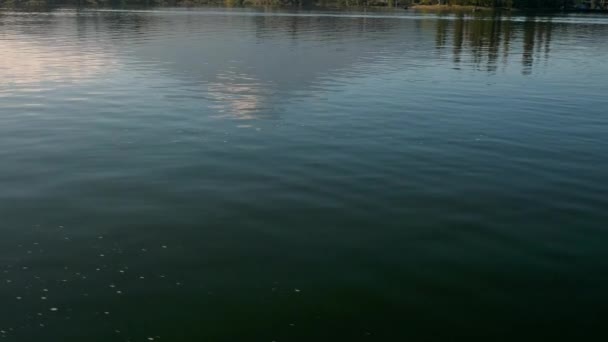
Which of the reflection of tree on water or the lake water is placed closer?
the lake water

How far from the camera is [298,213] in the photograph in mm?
18906

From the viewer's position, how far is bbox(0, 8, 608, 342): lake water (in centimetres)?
1278

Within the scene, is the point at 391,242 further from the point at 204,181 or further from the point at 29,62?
the point at 29,62

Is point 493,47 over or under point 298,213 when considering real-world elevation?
over

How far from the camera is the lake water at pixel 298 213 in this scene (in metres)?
12.8

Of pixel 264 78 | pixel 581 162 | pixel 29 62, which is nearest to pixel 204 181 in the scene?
pixel 581 162

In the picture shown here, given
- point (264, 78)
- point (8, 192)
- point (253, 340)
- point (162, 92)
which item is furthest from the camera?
point (264, 78)

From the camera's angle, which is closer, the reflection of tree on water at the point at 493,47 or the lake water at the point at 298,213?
the lake water at the point at 298,213

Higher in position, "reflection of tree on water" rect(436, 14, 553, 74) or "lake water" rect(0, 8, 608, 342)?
"reflection of tree on water" rect(436, 14, 553, 74)

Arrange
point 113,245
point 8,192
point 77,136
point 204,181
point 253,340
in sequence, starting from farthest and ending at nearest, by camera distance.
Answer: point 77,136 < point 204,181 < point 8,192 < point 113,245 < point 253,340

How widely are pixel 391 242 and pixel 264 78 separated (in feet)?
107

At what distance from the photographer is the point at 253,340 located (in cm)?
1182

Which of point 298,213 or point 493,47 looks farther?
point 493,47

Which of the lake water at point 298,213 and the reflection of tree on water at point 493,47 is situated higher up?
the reflection of tree on water at point 493,47
